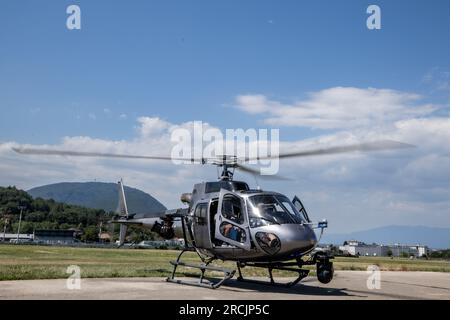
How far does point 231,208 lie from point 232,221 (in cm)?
58

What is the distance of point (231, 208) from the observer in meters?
16.1

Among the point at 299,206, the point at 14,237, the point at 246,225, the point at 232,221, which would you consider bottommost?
the point at 14,237

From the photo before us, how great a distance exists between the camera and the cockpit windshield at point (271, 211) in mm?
14844

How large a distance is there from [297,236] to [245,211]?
1.95 metres

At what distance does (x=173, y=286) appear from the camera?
53.6ft
